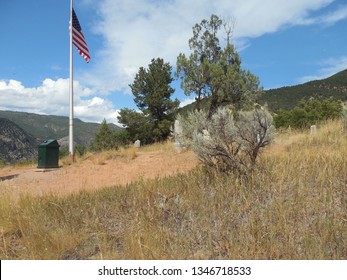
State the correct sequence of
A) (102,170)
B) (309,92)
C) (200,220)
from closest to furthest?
1. (200,220)
2. (102,170)
3. (309,92)

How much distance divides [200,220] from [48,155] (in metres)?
9.65

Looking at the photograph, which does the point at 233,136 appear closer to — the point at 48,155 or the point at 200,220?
the point at 200,220

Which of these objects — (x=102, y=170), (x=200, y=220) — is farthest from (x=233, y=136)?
(x=102, y=170)

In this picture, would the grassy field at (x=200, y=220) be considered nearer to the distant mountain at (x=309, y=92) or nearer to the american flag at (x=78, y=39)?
the american flag at (x=78, y=39)

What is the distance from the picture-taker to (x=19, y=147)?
A: 116 metres

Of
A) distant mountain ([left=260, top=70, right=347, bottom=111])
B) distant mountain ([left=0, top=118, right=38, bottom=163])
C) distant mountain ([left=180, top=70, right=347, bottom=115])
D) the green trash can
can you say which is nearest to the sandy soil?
the green trash can

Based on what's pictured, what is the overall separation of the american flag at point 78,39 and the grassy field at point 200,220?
1049 cm

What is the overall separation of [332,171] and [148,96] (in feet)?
75.5

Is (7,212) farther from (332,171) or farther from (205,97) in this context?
(205,97)

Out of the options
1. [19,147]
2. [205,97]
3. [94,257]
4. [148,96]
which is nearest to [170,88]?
[148,96]

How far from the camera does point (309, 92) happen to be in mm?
69688

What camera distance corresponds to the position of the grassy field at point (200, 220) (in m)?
2.98

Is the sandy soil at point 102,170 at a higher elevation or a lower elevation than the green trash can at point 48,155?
lower

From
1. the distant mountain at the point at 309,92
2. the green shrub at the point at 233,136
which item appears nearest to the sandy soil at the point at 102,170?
the green shrub at the point at 233,136
